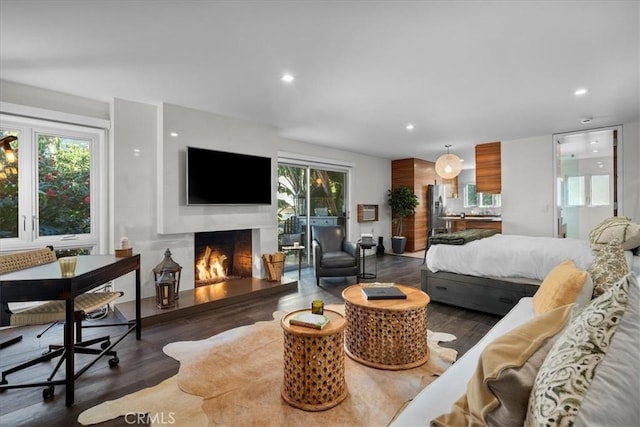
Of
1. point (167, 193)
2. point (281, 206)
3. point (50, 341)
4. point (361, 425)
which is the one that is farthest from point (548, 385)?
point (281, 206)

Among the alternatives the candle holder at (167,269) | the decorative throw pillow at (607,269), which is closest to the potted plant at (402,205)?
the candle holder at (167,269)

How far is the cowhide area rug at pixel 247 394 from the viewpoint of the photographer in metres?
1.76

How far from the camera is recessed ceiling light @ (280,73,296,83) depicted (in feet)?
9.86

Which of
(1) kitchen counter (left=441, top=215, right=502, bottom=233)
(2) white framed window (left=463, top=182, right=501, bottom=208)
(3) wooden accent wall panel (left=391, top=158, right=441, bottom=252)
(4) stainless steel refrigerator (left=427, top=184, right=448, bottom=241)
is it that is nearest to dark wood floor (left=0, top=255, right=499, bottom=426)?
(1) kitchen counter (left=441, top=215, right=502, bottom=233)

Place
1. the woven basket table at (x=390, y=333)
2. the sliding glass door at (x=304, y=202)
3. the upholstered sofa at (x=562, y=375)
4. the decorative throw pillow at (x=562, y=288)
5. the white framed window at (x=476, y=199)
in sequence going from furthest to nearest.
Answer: the white framed window at (x=476, y=199) → the sliding glass door at (x=304, y=202) → the woven basket table at (x=390, y=333) → the decorative throw pillow at (x=562, y=288) → the upholstered sofa at (x=562, y=375)

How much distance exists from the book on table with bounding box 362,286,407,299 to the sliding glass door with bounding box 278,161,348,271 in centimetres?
332

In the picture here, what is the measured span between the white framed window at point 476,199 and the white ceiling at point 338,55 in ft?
17.9

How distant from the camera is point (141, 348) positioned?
8.76ft

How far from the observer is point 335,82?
3184 mm

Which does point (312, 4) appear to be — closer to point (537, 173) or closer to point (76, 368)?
point (76, 368)

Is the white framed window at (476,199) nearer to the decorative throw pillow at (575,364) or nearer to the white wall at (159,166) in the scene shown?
the white wall at (159,166)

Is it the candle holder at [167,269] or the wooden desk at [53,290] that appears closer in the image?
the wooden desk at [53,290]

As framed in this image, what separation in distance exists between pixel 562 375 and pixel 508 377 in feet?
0.45

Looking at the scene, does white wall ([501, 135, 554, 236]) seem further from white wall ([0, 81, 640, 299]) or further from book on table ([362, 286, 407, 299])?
book on table ([362, 286, 407, 299])
